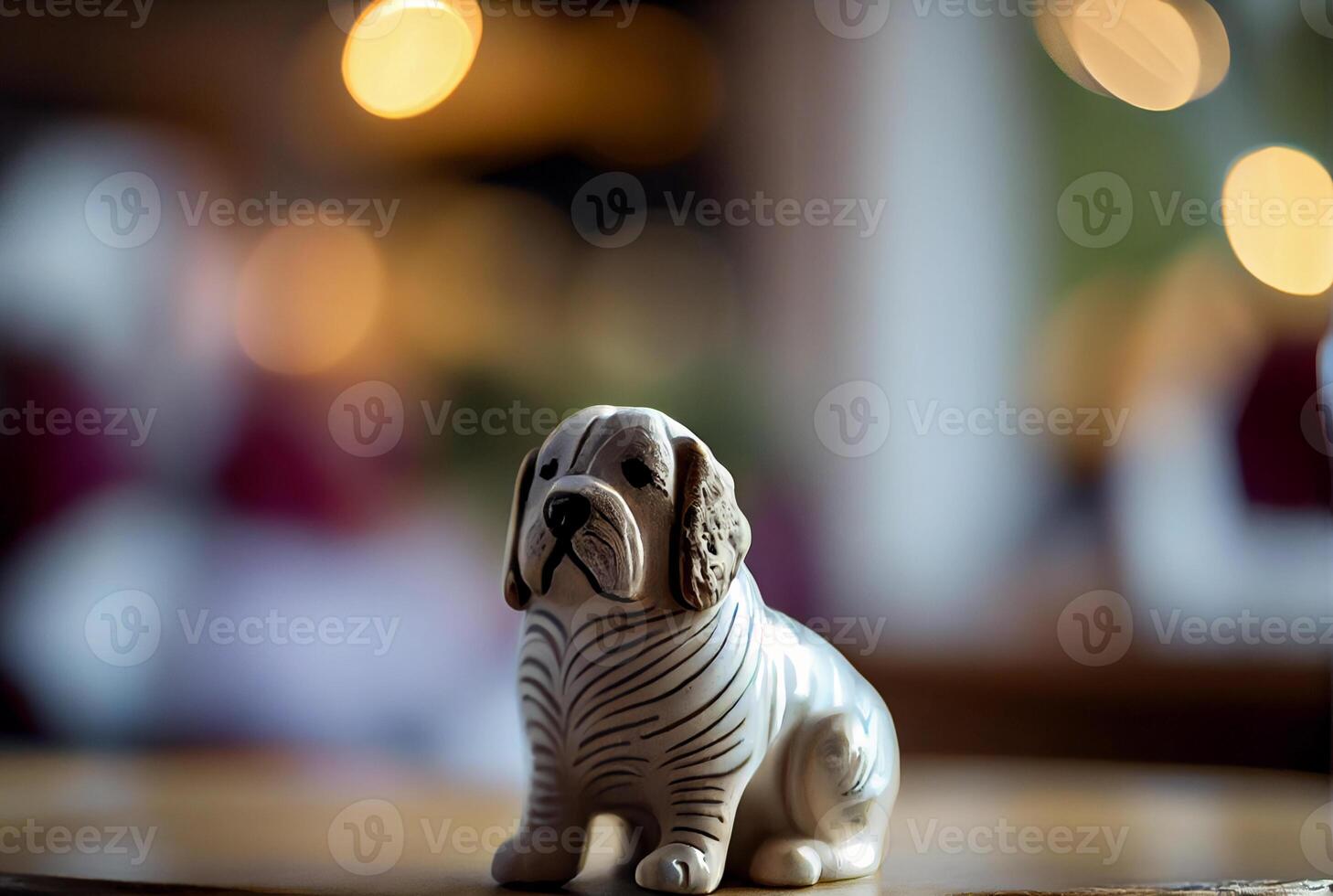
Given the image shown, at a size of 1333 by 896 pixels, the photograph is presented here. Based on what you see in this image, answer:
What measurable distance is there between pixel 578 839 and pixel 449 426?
122cm

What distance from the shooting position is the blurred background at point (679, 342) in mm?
2115

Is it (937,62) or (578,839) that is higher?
(937,62)

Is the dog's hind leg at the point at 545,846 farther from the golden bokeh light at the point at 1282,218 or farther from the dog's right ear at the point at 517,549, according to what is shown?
the golden bokeh light at the point at 1282,218

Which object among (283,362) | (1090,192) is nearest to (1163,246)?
(1090,192)

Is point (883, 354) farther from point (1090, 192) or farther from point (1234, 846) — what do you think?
point (1234, 846)

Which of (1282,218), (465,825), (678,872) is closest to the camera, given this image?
(678,872)

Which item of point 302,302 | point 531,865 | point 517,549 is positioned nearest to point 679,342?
point 302,302

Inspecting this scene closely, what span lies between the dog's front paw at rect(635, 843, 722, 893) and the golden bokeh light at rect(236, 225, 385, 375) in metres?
1.43

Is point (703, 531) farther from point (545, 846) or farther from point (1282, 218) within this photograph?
point (1282, 218)

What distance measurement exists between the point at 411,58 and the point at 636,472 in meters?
1.46

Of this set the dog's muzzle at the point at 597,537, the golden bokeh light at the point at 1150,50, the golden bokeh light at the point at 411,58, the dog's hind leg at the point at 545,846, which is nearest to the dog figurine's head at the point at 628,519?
the dog's muzzle at the point at 597,537

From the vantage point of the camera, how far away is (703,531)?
99cm

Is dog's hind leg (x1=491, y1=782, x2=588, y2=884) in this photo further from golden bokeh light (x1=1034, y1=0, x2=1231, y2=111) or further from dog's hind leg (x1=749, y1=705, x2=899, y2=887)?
golden bokeh light (x1=1034, y1=0, x2=1231, y2=111)

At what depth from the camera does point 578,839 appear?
1.03 m
